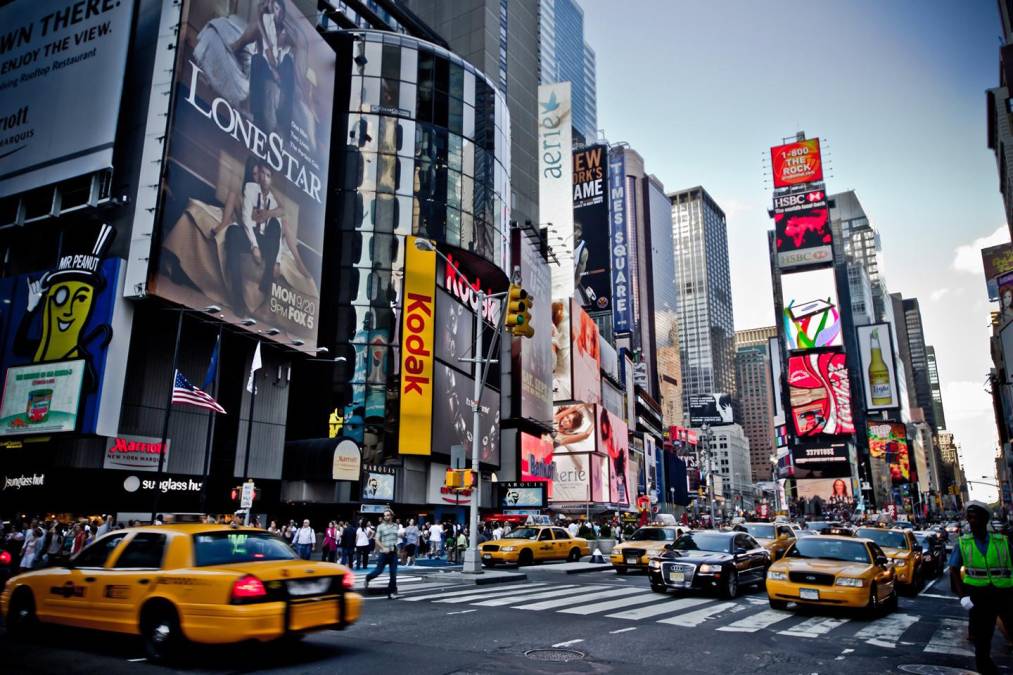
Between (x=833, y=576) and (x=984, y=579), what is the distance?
5.18 metres

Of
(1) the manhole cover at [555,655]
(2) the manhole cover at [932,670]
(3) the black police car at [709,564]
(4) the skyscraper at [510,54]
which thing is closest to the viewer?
(2) the manhole cover at [932,670]

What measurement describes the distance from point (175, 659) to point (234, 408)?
1115 inches

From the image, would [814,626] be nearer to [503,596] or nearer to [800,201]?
[503,596]

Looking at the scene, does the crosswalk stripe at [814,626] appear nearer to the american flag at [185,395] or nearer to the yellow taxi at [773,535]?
the yellow taxi at [773,535]

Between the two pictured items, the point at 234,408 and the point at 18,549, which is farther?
the point at 234,408

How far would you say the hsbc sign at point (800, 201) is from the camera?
124m

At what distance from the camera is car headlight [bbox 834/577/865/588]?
1230 centimetres

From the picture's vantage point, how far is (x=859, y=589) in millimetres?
12234

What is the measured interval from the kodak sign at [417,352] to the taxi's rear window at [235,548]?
31.6 m

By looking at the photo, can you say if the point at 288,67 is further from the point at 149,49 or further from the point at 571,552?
the point at 571,552

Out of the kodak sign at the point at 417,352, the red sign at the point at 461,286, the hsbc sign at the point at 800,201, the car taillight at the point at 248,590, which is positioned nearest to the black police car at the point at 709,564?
the car taillight at the point at 248,590

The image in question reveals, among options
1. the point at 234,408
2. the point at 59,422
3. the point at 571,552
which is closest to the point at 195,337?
the point at 234,408

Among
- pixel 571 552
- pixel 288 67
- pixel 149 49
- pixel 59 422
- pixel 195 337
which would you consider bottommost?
pixel 571 552

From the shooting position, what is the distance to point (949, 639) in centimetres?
1043
